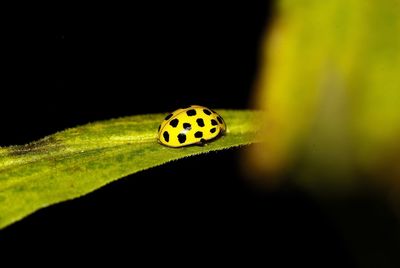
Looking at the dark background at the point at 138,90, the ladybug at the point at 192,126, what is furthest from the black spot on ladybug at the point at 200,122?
the dark background at the point at 138,90

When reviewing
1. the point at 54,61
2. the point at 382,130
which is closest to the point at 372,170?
the point at 382,130

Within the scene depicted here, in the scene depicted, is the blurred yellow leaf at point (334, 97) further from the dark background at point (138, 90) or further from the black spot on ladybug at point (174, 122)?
the black spot on ladybug at point (174, 122)

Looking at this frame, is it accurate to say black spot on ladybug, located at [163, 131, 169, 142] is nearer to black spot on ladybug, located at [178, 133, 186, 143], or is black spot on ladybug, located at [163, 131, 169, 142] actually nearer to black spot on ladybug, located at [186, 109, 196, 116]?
black spot on ladybug, located at [178, 133, 186, 143]

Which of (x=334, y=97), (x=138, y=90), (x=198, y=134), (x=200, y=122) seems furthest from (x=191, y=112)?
(x=334, y=97)

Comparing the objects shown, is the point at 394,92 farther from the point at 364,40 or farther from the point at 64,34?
the point at 64,34

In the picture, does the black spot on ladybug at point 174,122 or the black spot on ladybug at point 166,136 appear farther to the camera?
the black spot on ladybug at point 174,122

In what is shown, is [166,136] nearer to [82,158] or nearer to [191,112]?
[82,158]
